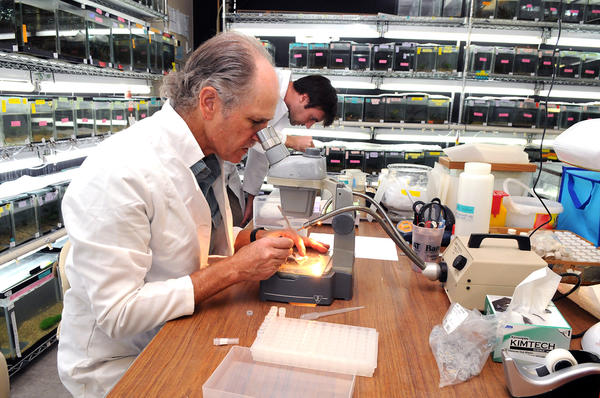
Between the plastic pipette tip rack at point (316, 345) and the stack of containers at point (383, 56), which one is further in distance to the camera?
the stack of containers at point (383, 56)

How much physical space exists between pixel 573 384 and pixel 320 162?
0.80m

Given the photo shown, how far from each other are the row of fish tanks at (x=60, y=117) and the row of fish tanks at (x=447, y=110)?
2.08m

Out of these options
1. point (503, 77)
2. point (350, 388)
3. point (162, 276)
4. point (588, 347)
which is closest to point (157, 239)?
point (162, 276)

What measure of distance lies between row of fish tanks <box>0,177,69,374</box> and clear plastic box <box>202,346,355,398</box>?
199 centimetres

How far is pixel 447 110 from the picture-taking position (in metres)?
4.29

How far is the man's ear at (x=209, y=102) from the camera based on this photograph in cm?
116

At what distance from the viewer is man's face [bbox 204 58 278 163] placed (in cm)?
117

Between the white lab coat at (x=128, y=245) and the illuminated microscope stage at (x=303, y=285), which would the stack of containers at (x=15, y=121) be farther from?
the illuminated microscope stage at (x=303, y=285)

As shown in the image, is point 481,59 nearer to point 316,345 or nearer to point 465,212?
point 465,212

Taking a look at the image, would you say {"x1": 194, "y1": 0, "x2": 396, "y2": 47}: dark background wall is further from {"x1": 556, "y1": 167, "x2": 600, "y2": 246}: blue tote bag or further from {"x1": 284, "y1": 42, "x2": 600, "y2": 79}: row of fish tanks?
{"x1": 556, "y1": 167, "x2": 600, "y2": 246}: blue tote bag

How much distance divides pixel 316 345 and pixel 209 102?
2.33ft

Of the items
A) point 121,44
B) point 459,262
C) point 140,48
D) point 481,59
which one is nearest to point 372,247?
point 459,262

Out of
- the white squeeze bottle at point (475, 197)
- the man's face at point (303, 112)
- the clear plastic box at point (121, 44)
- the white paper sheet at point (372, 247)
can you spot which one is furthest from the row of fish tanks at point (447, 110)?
the white squeeze bottle at point (475, 197)

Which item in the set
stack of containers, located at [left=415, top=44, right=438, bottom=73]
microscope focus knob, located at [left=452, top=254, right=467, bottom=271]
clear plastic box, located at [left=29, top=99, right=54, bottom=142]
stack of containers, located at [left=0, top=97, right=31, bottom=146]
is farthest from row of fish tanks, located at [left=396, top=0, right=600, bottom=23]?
microscope focus knob, located at [left=452, top=254, right=467, bottom=271]
